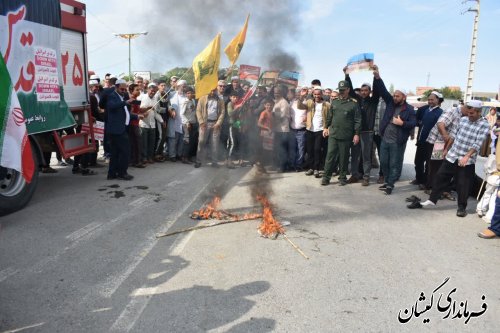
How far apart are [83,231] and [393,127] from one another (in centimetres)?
556

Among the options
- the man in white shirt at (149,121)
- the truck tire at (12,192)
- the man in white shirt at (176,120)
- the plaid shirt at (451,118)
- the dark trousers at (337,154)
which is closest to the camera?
the truck tire at (12,192)

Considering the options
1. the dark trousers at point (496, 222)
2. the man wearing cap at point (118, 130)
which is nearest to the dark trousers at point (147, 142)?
the man wearing cap at point (118, 130)

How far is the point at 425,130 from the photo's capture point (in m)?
7.44

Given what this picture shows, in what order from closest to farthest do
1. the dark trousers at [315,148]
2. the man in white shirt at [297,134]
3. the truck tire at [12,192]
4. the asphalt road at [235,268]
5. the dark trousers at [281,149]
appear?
the asphalt road at [235,268] < the truck tire at [12,192] < the dark trousers at [315,148] < the man in white shirt at [297,134] < the dark trousers at [281,149]

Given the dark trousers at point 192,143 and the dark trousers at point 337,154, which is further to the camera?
the dark trousers at point 192,143

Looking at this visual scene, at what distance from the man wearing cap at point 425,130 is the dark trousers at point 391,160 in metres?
0.55

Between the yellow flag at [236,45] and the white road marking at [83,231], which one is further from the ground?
the yellow flag at [236,45]

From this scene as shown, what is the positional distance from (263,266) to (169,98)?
6998 mm

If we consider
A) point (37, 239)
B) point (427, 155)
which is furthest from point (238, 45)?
point (37, 239)

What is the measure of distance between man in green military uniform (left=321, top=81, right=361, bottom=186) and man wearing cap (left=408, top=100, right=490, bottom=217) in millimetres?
1847

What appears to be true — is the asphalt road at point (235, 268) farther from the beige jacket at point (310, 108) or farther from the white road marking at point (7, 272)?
the beige jacket at point (310, 108)

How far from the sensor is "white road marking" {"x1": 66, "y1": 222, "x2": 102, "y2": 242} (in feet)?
14.8

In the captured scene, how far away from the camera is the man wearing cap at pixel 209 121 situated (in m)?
9.42

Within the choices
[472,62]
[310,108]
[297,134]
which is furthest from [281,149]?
[472,62]
